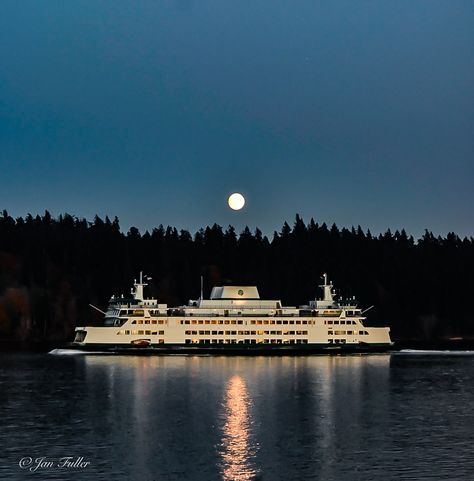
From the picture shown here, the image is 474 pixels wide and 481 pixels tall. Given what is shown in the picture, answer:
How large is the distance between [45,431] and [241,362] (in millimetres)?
44920

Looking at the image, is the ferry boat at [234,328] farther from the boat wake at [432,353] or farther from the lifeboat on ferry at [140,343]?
the boat wake at [432,353]

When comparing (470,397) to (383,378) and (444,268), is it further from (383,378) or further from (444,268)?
(444,268)

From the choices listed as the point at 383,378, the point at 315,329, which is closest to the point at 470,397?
the point at 383,378

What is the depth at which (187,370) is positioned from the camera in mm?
85750

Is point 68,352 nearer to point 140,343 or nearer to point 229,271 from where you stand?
point 140,343

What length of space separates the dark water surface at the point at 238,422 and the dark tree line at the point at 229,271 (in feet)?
201

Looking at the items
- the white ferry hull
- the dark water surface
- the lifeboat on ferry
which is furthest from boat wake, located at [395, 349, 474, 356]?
the lifeboat on ferry

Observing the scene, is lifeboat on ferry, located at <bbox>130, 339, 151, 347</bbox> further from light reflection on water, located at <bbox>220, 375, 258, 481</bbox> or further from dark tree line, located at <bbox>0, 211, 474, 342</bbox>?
dark tree line, located at <bbox>0, 211, 474, 342</bbox>

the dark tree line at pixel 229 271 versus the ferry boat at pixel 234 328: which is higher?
the dark tree line at pixel 229 271

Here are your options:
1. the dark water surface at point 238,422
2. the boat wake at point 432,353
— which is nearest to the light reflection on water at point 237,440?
the dark water surface at point 238,422

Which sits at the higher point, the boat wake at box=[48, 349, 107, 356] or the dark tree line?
the dark tree line

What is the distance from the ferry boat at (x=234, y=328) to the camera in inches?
3927

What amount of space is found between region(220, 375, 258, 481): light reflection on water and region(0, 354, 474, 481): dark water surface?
65 millimetres

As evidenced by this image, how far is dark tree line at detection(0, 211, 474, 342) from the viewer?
150 meters
